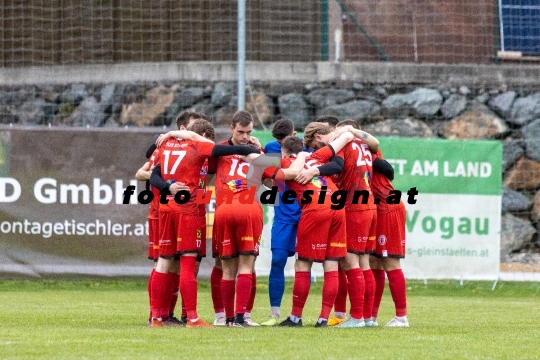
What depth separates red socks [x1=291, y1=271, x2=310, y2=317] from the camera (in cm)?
1018

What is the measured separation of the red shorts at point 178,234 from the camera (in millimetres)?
10055

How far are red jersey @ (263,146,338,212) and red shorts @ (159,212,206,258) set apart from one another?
77 cm

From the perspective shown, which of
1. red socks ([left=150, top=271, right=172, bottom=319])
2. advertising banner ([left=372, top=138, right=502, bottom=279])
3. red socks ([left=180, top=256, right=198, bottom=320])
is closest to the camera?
red socks ([left=180, top=256, right=198, bottom=320])

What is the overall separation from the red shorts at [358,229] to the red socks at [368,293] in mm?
235

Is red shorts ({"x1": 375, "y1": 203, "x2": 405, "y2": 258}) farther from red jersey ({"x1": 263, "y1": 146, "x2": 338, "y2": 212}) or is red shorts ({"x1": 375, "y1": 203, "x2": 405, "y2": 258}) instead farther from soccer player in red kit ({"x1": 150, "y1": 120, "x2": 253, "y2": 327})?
soccer player in red kit ({"x1": 150, "y1": 120, "x2": 253, "y2": 327})

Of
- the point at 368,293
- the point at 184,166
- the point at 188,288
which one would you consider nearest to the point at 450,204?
the point at 368,293

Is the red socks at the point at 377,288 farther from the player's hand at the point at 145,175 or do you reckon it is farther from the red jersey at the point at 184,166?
the player's hand at the point at 145,175

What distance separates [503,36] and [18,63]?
753cm

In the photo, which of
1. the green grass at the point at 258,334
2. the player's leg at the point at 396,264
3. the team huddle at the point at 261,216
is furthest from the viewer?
the player's leg at the point at 396,264

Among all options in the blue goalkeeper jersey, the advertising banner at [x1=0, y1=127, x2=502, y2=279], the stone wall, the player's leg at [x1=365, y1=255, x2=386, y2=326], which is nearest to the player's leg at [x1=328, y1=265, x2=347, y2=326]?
the player's leg at [x1=365, y1=255, x2=386, y2=326]

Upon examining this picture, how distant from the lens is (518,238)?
17250mm

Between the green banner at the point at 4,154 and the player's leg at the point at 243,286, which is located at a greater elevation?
the green banner at the point at 4,154

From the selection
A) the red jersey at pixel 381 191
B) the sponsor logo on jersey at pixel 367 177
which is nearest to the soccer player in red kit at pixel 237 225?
the sponsor logo on jersey at pixel 367 177

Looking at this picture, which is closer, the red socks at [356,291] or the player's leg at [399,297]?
the red socks at [356,291]
